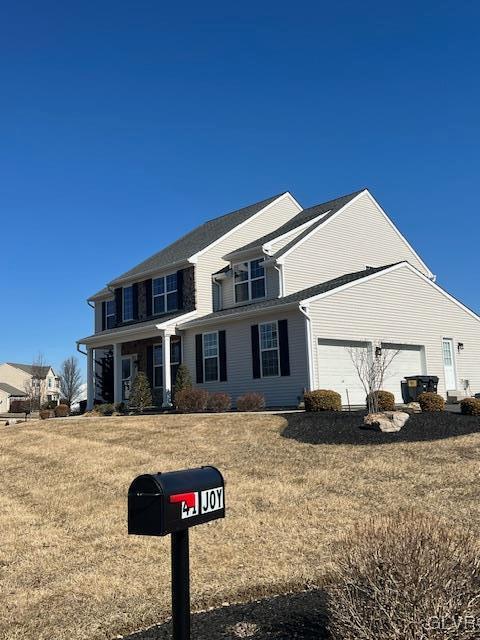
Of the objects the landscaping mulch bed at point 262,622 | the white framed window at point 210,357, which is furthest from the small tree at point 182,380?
the landscaping mulch bed at point 262,622

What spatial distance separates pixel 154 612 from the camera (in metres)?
5.23

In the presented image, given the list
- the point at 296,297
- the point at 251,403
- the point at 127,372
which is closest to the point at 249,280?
the point at 296,297

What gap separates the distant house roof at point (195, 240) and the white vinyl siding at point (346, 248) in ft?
15.3

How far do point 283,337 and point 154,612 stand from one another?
624 inches

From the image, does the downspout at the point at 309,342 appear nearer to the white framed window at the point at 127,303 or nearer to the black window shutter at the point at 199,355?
the black window shutter at the point at 199,355

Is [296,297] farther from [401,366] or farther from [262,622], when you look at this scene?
[262,622]

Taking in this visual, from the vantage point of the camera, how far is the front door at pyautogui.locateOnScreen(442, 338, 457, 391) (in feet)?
82.1

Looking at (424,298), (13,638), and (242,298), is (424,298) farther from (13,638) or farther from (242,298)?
(13,638)

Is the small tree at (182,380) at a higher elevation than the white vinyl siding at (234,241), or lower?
lower

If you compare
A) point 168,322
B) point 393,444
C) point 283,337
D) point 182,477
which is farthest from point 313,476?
point 168,322

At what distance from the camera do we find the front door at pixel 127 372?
93.1 feet

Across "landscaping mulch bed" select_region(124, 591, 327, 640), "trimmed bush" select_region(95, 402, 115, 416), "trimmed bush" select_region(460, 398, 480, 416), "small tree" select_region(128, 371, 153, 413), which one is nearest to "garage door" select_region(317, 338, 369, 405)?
"trimmed bush" select_region(460, 398, 480, 416)

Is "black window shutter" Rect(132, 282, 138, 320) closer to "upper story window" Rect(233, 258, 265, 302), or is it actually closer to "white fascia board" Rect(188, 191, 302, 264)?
"white fascia board" Rect(188, 191, 302, 264)

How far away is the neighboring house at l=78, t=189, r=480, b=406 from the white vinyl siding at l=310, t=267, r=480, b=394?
0.05m
